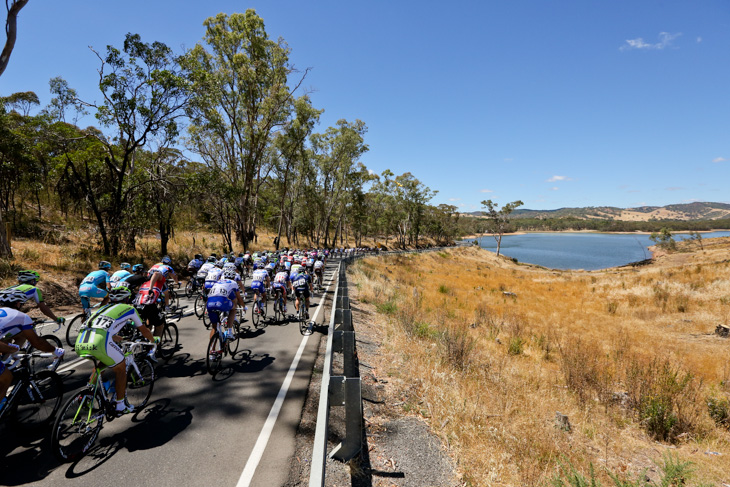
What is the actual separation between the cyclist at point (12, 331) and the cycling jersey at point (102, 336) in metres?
0.86

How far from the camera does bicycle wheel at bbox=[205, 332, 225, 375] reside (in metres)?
5.94

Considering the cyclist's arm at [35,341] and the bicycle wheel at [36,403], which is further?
the cyclist's arm at [35,341]

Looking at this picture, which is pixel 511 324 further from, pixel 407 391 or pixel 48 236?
pixel 48 236

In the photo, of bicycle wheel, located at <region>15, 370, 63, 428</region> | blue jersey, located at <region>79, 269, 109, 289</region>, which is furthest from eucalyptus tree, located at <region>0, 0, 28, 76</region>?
bicycle wheel, located at <region>15, 370, 63, 428</region>

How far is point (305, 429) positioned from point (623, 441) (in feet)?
16.0

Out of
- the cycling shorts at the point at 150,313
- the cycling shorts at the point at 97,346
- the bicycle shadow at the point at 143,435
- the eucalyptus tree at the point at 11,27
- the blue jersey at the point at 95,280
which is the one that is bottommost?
the bicycle shadow at the point at 143,435

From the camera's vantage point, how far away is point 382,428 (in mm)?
4242

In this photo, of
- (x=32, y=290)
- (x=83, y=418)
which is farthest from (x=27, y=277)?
(x=83, y=418)

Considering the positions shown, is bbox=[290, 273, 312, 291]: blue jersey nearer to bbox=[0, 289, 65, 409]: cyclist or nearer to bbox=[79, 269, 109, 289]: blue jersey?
bbox=[79, 269, 109, 289]: blue jersey

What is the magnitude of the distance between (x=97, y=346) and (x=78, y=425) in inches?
36.4

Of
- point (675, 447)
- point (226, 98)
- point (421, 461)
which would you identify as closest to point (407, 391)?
point (421, 461)

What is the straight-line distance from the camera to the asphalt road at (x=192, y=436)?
3416 millimetres

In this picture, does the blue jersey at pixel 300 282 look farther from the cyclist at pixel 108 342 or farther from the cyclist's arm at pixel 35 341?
the cyclist's arm at pixel 35 341

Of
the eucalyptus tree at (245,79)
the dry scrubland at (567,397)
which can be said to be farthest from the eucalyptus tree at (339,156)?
the dry scrubland at (567,397)
